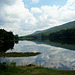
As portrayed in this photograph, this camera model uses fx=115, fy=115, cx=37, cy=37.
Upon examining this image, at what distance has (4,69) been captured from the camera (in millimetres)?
26094

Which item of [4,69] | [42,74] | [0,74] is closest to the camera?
[0,74]

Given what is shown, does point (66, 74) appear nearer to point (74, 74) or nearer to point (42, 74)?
point (74, 74)

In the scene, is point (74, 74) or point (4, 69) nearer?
point (74, 74)

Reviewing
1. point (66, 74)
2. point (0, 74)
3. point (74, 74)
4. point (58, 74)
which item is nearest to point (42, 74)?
point (58, 74)

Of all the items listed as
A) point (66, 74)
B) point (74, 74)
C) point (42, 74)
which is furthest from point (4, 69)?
point (74, 74)

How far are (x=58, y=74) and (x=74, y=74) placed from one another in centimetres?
330

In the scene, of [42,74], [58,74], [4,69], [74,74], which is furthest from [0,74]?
[74,74]

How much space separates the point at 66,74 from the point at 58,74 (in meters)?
1.66

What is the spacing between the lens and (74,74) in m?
24.1

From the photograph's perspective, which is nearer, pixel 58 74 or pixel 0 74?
pixel 0 74

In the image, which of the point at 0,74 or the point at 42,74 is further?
the point at 42,74

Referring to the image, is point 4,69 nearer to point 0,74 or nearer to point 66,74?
point 0,74

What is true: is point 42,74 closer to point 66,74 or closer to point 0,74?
point 66,74

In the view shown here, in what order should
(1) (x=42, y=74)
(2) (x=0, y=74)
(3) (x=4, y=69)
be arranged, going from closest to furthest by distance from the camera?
(2) (x=0, y=74)
(1) (x=42, y=74)
(3) (x=4, y=69)
